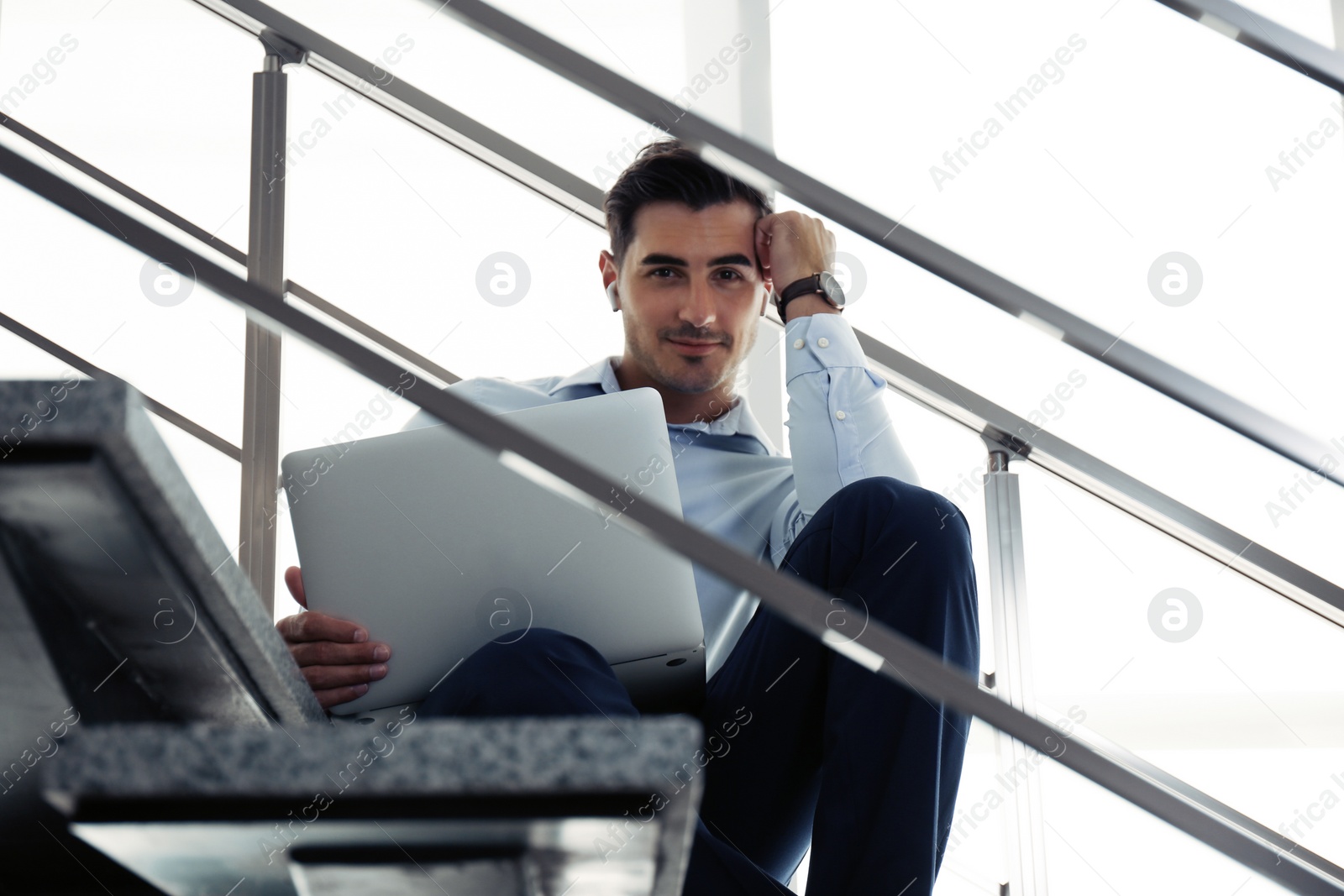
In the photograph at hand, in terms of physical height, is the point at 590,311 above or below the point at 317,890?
above

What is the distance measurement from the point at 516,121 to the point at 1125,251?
108 cm

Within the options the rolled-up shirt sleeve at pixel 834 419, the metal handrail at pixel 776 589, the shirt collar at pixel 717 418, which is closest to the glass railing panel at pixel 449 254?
the shirt collar at pixel 717 418

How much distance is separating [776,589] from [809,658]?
0.40m

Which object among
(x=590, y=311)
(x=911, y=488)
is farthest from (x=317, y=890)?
(x=590, y=311)

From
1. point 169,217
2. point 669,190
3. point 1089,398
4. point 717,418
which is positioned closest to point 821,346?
point 717,418

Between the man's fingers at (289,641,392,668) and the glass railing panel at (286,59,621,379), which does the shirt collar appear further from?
the man's fingers at (289,641,392,668)

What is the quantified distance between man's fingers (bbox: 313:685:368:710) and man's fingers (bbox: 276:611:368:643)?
0.03 m

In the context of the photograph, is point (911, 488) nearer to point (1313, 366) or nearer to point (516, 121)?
point (1313, 366)

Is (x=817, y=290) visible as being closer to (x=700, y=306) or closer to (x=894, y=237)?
(x=700, y=306)

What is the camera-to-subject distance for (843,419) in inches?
41.3

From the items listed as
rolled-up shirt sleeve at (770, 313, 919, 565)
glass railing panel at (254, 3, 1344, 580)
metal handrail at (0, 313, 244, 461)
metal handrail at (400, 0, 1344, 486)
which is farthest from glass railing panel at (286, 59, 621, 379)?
metal handrail at (400, 0, 1344, 486)

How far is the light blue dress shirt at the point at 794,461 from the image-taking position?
1.04 metres

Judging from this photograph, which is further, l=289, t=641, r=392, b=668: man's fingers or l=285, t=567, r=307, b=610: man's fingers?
l=285, t=567, r=307, b=610: man's fingers

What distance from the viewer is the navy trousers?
0.59m
